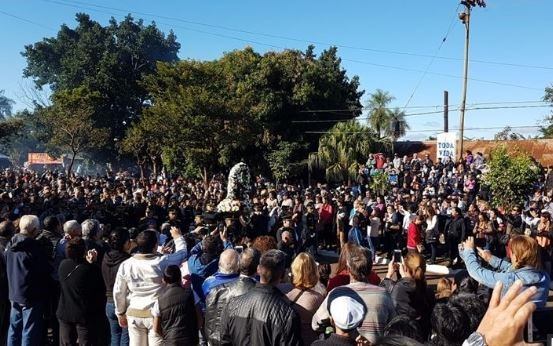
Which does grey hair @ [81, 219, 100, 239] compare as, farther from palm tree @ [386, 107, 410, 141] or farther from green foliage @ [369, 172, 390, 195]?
palm tree @ [386, 107, 410, 141]

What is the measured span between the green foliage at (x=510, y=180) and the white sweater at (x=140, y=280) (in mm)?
12795

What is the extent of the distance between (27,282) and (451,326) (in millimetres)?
4650

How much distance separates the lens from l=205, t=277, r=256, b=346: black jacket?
434cm

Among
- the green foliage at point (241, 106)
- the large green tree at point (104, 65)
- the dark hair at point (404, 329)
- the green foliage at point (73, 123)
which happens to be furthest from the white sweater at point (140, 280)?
the large green tree at point (104, 65)

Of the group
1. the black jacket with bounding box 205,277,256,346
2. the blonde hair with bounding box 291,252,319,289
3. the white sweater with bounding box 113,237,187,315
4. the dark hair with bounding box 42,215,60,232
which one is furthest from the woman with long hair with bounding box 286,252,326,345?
the dark hair with bounding box 42,215,60,232

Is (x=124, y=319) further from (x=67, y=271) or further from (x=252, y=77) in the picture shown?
(x=252, y=77)

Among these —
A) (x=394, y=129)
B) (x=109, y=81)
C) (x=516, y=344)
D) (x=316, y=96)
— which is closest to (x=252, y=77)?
A: (x=316, y=96)

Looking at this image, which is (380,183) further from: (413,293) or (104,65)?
(104,65)

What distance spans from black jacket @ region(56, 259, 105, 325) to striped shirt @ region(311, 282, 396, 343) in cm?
276

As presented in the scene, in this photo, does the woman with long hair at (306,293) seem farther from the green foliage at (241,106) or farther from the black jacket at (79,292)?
the green foliage at (241,106)

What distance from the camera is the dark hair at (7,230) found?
6422 millimetres

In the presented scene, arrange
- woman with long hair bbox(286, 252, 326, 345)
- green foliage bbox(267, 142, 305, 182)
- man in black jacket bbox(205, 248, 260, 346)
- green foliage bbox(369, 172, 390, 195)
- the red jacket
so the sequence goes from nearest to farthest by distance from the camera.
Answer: woman with long hair bbox(286, 252, 326, 345) → man in black jacket bbox(205, 248, 260, 346) → the red jacket → green foliage bbox(369, 172, 390, 195) → green foliage bbox(267, 142, 305, 182)

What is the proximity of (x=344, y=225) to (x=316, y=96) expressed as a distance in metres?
18.0

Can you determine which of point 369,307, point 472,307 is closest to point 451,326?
point 472,307
